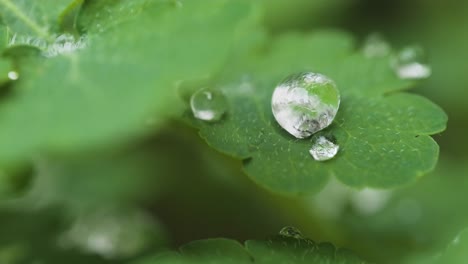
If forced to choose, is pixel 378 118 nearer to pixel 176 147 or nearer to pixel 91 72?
pixel 91 72

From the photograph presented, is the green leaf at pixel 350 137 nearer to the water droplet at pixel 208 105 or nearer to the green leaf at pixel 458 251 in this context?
the water droplet at pixel 208 105

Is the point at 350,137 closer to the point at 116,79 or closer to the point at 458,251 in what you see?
A: the point at 458,251

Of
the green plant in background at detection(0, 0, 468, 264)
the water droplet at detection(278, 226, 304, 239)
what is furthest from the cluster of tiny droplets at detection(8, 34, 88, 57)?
the water droplet at detection(278, 226, 304, 239)

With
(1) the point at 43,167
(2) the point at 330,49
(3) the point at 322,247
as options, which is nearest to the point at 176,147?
(1) the point at 43,167

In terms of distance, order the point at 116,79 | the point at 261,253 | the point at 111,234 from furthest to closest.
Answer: the point at 111,234
the point at 261,253
the point at 116,79

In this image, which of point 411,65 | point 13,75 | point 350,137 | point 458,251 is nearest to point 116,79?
point 13,75

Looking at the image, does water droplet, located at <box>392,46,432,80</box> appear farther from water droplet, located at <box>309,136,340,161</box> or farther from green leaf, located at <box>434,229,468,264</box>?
green leaf, located at <box>434,229,468,264</box>

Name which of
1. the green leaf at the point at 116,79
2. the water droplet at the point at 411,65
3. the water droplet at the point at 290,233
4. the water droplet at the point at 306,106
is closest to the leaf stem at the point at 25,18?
the green leaf at the point at 116,79
